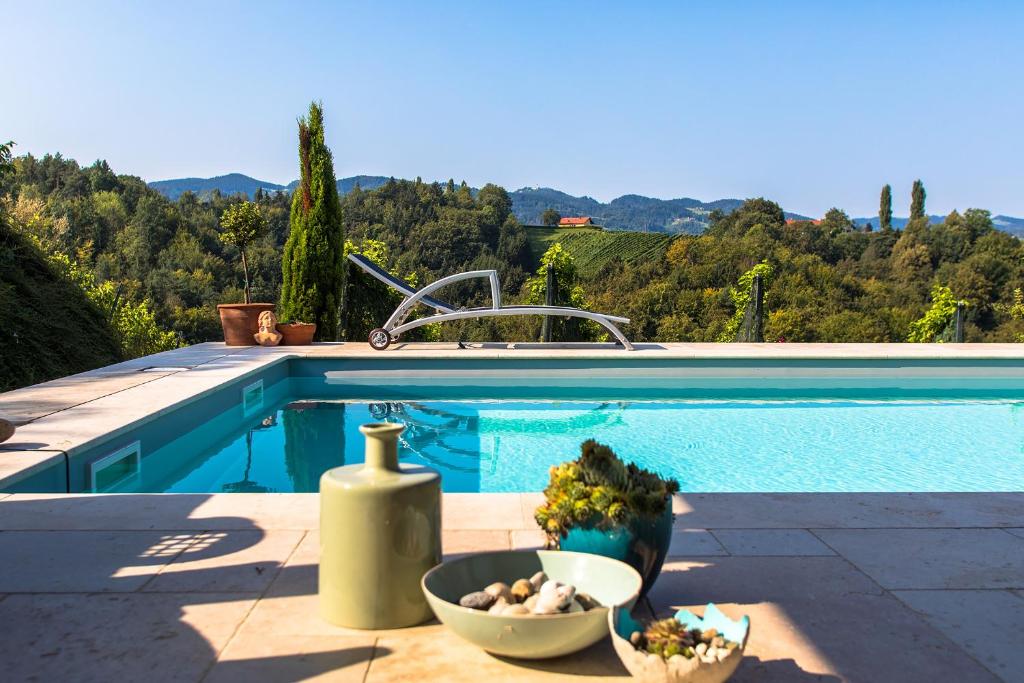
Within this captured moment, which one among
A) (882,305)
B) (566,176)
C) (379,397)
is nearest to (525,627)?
(379,397)

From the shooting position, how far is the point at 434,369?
314 inches

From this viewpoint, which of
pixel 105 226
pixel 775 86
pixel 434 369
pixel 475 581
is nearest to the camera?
pixel 475 581

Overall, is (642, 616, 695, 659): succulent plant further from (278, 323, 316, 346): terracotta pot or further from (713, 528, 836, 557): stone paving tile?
(278, 323, 316, 346): terracotta pot

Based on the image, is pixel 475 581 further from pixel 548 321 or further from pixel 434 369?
pixel 548 321

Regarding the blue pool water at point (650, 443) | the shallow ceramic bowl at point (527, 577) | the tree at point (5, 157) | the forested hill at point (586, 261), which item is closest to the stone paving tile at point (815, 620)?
the shallow ceramic bowl at point (527, 577)

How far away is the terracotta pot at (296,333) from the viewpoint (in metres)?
8.87

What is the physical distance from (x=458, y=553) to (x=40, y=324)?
663 centimetres

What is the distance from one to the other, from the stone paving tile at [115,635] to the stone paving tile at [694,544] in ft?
4.26

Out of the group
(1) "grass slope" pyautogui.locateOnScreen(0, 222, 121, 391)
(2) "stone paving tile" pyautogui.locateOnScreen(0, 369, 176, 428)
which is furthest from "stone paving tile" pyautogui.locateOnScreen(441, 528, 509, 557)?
(1) "grass slope" pyautogui.locateOnScreen(0, 222, 121, 391)

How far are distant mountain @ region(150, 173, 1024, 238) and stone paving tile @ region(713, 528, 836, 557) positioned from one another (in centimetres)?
2733

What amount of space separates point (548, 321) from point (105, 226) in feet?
65.6

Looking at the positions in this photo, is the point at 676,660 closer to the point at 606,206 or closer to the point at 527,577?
the point at 527,577

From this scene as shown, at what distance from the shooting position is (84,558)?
2.47 m

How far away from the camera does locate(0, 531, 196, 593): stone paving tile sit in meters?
2.26
